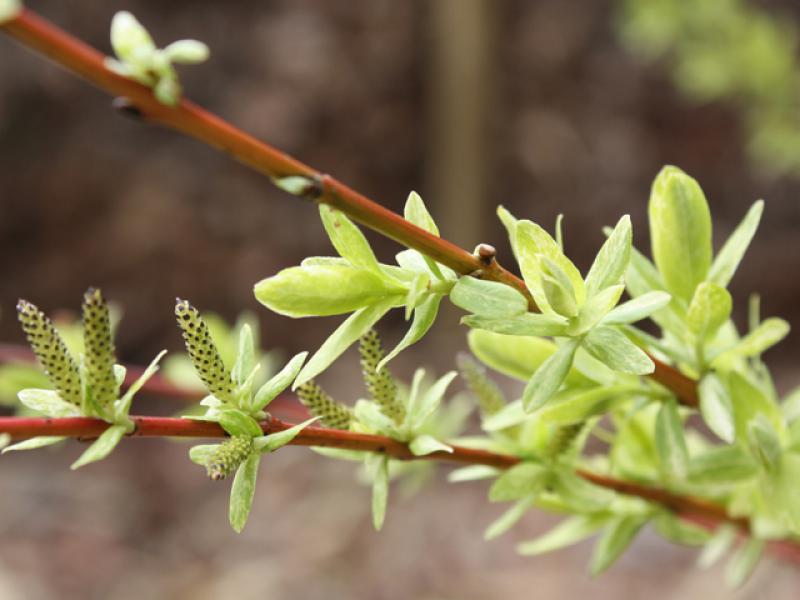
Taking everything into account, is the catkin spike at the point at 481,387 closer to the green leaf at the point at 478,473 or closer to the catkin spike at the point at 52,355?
the green leaf at the point at 478,473

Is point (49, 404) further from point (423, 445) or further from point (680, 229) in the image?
point (680, 229)

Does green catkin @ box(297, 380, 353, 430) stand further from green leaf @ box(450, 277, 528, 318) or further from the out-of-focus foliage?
the out-of-focus foliage

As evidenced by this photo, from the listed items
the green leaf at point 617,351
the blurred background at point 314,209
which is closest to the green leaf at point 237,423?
the green leaf at point 617,351

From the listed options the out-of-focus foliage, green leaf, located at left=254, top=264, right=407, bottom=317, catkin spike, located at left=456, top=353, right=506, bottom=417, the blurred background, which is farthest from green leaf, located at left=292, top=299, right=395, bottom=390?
the blurred background

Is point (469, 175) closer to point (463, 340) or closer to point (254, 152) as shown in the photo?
point (463, 340)

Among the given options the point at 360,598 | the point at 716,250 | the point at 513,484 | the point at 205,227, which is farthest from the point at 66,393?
the point at 716,250

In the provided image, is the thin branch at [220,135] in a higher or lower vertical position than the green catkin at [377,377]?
higher
